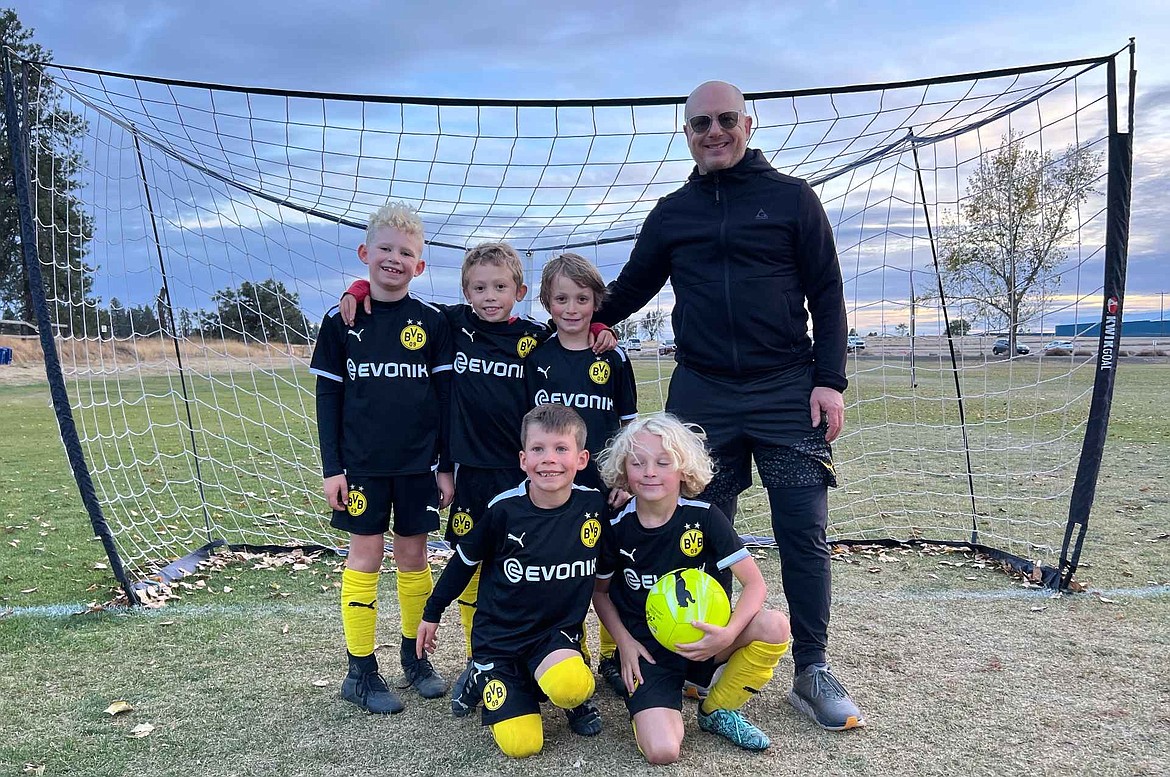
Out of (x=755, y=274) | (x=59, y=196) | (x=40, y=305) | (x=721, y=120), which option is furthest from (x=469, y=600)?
(x=59, y=196)

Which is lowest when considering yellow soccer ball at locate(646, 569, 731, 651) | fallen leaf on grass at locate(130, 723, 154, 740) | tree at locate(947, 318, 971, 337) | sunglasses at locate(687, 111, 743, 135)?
fallen leaf on grass at locate(130, 723, 154, 740)

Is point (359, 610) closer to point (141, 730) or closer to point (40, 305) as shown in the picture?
point (141, 730)

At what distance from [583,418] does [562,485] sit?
16.2 inches

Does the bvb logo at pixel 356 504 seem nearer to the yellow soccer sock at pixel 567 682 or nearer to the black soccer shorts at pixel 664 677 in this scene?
the yellow soccer sock at pixel 567 682

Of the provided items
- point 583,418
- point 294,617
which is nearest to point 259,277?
point 294,617

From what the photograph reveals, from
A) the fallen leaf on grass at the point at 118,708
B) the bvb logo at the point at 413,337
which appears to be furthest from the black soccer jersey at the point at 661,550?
the fallen leaf on grass at the point at 118,708

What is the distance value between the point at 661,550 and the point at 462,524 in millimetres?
847

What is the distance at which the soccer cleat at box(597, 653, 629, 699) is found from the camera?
9.96 ft

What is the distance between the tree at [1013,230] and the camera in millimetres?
4832

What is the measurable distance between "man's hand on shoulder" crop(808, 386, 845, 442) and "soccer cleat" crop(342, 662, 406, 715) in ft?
6.21

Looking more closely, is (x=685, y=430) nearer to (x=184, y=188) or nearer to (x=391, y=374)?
(x=391, y=374)

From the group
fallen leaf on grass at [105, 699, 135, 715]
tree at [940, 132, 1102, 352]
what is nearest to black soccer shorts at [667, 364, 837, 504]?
fallen leaf on grass at [105, 699, 135, 715]

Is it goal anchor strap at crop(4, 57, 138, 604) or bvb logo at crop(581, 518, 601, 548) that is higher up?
goal anchor strap at crop(4, 57, 138, 604)

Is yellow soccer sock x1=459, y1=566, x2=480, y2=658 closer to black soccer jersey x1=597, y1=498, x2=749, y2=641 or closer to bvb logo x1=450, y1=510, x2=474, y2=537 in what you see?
bvb logo x1=450, y1=510, x2=474, y2=537
